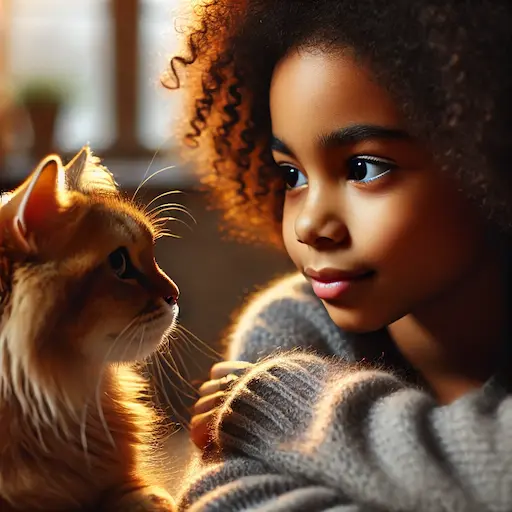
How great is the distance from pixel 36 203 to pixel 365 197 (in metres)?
0.22

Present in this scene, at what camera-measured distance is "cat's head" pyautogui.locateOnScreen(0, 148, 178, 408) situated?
43 cm

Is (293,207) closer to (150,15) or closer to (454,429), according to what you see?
(454,429)

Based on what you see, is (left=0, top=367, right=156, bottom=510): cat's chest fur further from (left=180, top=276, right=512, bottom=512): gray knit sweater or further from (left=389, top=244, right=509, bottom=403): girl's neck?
(left=389, top=244, right=509, bottom=403): girl's neck

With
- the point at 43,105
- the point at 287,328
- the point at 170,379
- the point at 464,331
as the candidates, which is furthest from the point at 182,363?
the point at 43,105

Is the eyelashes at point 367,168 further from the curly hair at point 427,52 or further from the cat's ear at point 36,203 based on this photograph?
the cat's ear at point 36,203

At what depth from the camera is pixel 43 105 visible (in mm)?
1116

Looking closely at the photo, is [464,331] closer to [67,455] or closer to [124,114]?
[67,455]

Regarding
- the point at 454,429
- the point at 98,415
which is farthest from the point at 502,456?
the point at 98,415

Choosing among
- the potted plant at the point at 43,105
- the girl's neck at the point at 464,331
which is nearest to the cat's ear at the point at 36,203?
the girl's neck at the point at 464,331

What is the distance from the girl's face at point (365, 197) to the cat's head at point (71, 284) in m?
0.13

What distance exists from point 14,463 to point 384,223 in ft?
0.90

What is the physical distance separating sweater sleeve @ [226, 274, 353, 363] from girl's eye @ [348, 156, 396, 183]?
18cm

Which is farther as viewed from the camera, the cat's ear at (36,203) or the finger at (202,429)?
the finger at (202,429)

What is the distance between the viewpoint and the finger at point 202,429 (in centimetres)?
56
